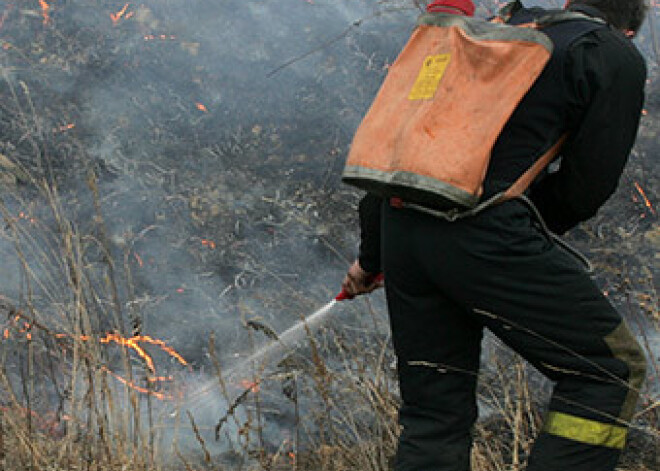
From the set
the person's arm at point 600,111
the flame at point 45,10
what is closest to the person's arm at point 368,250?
the person's arm at point 600,111

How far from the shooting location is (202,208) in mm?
5816

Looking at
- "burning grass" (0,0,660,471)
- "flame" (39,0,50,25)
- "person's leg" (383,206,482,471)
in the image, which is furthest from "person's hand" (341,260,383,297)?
"flame" (39,0,50,25)

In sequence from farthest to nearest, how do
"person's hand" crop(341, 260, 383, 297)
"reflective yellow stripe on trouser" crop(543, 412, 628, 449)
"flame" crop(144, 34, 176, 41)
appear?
"flame" crop(144, 34, 176, 41) → "person's hand" crop(341, 260, 383, 297) → "reflective yellow stripe on trouser" crop(543, 412, 628, 449)

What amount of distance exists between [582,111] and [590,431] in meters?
0.85

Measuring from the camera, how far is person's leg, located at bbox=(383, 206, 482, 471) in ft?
7.64

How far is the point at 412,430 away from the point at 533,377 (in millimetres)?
2143

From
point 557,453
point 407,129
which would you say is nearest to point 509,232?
point 407,129

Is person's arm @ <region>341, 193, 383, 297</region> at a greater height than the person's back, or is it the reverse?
the person's back

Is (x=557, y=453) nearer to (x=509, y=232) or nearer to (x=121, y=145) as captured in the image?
(x=509, y=232)

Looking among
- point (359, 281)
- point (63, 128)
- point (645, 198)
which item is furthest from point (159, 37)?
point (359, 281)

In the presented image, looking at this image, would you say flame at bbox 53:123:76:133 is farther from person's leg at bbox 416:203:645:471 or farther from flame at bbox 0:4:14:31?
person's leg at bbox 416:203:645:471

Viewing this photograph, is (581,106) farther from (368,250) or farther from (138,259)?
(138,259)

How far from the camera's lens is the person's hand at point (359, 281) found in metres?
2.74

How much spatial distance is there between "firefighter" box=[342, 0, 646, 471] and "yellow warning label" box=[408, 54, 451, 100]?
8.8 inches
